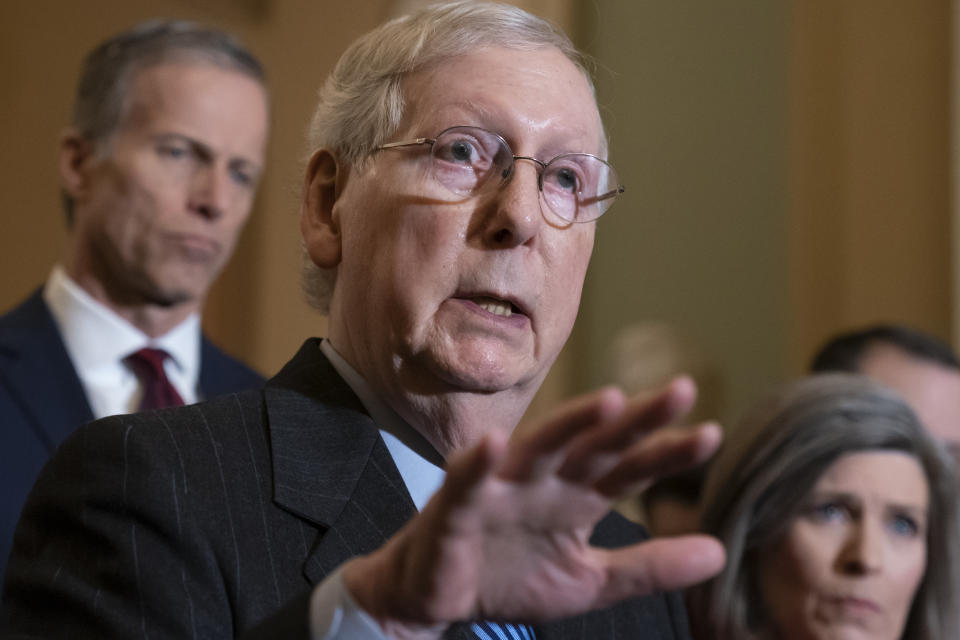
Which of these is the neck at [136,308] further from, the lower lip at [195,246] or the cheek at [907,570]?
the cheek at [907,570]

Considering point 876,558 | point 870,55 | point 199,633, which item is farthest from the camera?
point 870,55

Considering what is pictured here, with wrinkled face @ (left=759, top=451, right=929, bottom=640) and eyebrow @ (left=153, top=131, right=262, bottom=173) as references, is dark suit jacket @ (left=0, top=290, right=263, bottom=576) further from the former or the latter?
wrinkled face @ (left=759, top=451, right=929, bottom=640)

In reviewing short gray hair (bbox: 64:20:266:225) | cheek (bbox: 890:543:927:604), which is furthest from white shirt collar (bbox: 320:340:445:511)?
short gray hair (bbox: 64:20:266:225)

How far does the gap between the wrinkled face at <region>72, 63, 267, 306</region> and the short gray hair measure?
0.04 metres

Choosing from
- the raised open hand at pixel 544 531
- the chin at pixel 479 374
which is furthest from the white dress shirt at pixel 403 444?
the raised open hand at pixel 544 531

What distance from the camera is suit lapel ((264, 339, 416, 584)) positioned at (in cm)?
168

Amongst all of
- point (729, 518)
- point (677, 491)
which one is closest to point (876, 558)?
point (729, 518)

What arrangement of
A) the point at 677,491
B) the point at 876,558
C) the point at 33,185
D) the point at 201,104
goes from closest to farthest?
the point at 876,558, the point at 201,104, the point at 677,491, the point at 33,185

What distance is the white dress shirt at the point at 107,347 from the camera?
3.37 m

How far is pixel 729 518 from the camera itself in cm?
272

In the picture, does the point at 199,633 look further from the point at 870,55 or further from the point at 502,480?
the point at 870,55

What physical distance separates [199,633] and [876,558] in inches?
65.2

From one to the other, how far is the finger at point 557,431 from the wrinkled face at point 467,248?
0.62 meters

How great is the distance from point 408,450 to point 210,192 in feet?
6.12
